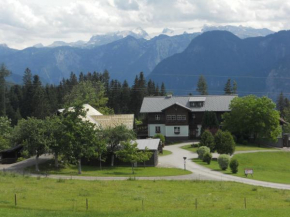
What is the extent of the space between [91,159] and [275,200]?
30.8 m

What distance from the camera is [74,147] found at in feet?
169

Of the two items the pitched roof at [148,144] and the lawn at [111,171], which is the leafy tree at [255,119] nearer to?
the pitched roof at [148,144]

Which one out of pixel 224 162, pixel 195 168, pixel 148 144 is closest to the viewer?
pixel 224 162

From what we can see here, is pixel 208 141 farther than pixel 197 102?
No

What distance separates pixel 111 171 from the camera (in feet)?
178

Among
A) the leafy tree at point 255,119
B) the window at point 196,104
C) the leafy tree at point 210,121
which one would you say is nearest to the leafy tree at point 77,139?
the leafy tree at point 210,121

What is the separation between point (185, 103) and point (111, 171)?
38.6 metres

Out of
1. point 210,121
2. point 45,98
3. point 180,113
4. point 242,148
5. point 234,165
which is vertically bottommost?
point 234,165

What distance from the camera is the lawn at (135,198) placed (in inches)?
1159

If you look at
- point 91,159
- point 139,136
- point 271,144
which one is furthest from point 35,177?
point 271,144

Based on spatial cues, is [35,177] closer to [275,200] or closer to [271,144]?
[275,200]

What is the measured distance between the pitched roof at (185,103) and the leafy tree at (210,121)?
6260 mm

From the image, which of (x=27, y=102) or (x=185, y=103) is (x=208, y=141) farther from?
(x=27, y=102)

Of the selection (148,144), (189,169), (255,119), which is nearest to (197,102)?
(255,119)
